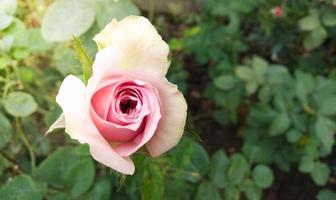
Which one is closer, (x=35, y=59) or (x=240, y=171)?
(x=240, y=171)

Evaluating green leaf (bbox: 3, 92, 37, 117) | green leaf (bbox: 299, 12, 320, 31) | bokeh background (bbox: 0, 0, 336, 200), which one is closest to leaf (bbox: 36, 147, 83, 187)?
bokeh background (bbox: 0, 0, 336, 200)

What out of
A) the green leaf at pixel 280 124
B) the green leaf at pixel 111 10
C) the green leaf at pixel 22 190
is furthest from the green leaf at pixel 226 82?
the green leaf at pixel 22 190

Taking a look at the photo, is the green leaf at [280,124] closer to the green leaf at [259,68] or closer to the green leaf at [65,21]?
the green leaf at [259,68]

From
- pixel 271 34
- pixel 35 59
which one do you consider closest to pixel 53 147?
pixel 35 59

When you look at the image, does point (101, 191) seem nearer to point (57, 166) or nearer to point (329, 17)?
point (57, 166)

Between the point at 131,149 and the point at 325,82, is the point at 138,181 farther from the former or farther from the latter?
the point at 325,82

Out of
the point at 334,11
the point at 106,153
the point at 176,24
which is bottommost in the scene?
the point at 176,24

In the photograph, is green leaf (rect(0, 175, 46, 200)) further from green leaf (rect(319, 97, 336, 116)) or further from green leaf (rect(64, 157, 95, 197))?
green leaf (rect(319, 97, 336, 116))
